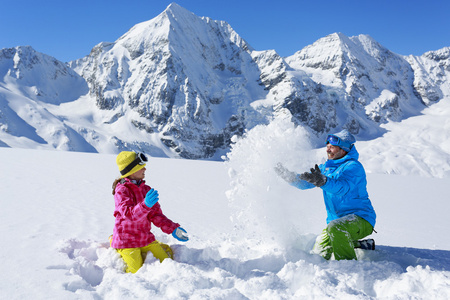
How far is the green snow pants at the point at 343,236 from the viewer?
11.5ft

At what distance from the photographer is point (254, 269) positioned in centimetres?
335

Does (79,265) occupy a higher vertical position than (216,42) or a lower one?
lower

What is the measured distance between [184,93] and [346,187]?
420ft

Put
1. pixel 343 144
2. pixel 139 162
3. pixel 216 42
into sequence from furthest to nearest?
pixel 216 42 → pixel 343 144 → pixel 139 162

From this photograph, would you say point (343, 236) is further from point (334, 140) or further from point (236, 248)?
point (236, 248)

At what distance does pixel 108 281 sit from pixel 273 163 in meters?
2.35

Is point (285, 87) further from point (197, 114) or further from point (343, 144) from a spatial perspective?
point (343, 144)

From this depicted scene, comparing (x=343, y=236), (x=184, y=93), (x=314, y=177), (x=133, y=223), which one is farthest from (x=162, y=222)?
(x=184, y=93)

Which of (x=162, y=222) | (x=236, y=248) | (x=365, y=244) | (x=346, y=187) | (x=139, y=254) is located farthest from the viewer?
(x=365, y=244)

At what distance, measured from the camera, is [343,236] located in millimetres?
3516

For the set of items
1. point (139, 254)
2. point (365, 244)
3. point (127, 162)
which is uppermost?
point (127, 162)

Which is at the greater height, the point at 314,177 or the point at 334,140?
the point at 334,140

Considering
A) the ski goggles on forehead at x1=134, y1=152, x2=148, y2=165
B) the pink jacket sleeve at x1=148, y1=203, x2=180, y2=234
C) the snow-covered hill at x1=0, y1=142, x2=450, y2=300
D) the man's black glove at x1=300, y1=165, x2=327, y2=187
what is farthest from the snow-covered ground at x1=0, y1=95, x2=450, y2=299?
the ski goggles on forehead at x1=134, y1=152, x2=148, y2=165

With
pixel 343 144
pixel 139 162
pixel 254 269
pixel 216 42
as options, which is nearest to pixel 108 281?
pixel 139 162
